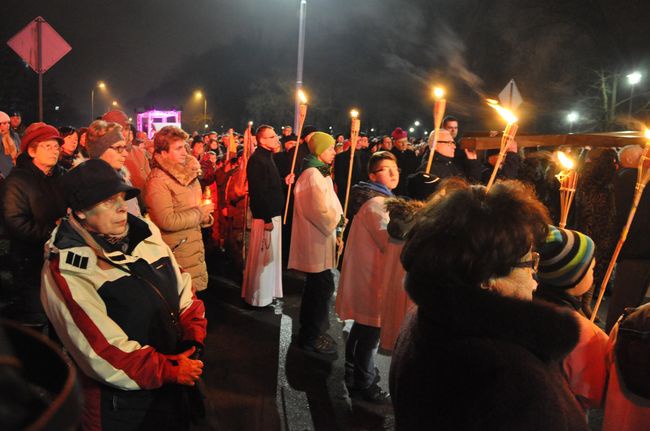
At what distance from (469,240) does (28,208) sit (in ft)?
15.0

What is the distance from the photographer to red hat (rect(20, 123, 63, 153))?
16.8ft

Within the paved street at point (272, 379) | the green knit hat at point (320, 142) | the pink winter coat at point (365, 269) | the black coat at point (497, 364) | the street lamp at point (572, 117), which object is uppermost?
the street lamp at point (572, 117)

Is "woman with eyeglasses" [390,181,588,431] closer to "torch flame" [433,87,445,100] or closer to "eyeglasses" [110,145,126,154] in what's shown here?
"torch flame" [433,87,445,100]

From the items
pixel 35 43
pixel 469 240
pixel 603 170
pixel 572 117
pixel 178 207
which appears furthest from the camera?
pixel 572 117

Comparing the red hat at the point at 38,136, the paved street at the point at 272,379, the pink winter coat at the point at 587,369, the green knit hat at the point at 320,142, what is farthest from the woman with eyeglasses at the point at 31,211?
the pink winter coat at the point at 587,369

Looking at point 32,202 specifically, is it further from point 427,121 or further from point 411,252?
point 427,121

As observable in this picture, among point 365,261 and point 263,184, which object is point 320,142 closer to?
point 263,184

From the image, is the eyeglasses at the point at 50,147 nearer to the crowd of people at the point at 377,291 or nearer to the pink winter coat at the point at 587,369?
the crowd of people at the point at 377,291

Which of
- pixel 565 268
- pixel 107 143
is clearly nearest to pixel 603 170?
pixel 565 268

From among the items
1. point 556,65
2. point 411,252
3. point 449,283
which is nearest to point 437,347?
point 449,283

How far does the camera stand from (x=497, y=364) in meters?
1.47

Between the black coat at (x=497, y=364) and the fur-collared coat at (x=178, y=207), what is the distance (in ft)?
11.0

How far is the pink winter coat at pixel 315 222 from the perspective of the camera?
5648mm

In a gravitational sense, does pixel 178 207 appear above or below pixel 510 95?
below
